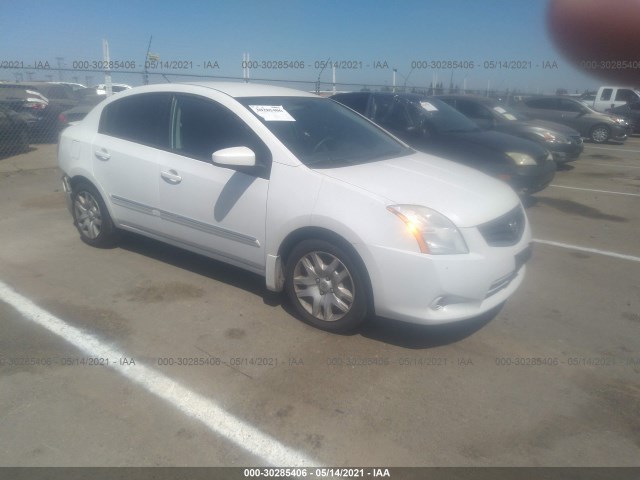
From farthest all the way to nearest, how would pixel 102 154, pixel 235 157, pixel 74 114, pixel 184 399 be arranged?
pixel 74 114
pixel 102 154
pixel 235 157
pixel 184 399

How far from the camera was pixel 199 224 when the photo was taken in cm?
420

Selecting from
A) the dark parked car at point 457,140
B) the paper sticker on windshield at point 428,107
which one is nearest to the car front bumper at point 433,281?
the dark parked car at point 457,140

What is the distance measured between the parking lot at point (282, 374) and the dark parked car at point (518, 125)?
17.8 feet

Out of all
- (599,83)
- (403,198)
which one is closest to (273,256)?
(403,198)

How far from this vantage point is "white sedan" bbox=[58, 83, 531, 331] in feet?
10.9

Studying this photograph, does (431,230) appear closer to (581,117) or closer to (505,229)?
(505,229)

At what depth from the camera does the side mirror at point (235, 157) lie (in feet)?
12.1

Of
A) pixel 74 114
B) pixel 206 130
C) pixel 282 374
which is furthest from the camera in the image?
pixel 74 114

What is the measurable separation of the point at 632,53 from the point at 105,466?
2.57 meters

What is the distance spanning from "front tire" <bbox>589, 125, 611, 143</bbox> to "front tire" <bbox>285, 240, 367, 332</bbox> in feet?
49.3

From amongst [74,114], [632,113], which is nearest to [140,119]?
[74,114]

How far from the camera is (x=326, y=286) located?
367 centimetres

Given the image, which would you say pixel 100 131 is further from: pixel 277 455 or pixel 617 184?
pixel 617 184

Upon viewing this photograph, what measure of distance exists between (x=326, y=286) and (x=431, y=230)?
0.83 metres
